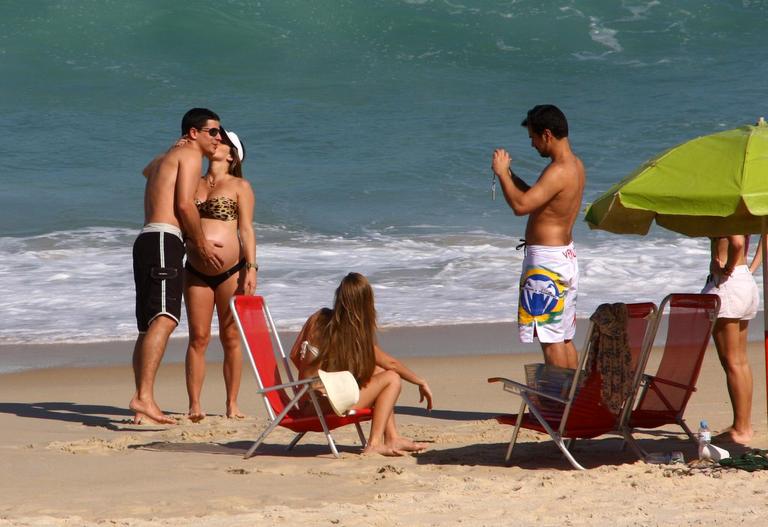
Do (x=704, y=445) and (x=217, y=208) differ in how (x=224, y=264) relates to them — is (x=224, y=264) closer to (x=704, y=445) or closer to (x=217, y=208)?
(x=217, y=208)

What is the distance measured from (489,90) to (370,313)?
627 inches

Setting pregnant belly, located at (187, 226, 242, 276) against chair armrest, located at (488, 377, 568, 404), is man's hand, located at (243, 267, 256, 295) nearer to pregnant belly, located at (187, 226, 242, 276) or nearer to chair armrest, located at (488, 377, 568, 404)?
pregnant belly, located at (187, 226, 242, 276)

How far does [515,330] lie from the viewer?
29.4ft

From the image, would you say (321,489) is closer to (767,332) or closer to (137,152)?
(767,332)

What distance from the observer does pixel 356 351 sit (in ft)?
17.3

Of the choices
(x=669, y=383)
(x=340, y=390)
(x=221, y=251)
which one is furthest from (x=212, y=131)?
(x=669, y=383)

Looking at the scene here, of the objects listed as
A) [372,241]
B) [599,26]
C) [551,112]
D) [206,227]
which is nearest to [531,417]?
[551,112]

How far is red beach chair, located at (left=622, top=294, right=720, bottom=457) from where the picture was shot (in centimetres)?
514

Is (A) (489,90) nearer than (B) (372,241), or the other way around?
(B) (372,241)

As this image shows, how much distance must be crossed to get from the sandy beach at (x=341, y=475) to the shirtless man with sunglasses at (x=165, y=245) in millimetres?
333

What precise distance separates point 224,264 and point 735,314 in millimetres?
2622

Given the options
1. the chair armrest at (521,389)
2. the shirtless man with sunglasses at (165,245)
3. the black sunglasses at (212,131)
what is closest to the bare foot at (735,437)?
the chair armrest at (521,389)

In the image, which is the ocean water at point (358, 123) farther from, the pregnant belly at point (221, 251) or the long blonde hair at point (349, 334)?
the long blonde hair at point (349, 334)

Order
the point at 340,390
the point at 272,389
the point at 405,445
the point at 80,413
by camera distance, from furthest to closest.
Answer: the point at 80,413 → the point at 405,445 → the point at 272,389 → the point at 340,390
